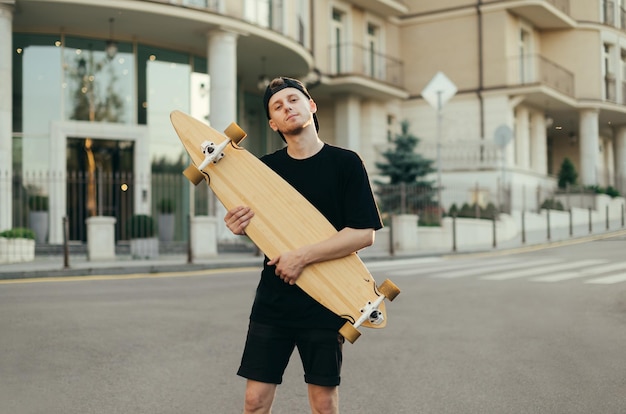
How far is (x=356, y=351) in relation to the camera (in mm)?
6836

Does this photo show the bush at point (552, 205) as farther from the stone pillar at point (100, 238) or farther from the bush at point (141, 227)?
the stone pillar at point (100, 238)

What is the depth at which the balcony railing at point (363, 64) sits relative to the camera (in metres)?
29.8

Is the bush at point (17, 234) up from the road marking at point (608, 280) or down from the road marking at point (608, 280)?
up

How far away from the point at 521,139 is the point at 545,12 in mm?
5437

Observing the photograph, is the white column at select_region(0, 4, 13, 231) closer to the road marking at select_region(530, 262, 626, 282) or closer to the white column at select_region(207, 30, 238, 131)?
the white column at select_region(207, 30, 238, 131)

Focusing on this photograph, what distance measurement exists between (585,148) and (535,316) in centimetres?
3147

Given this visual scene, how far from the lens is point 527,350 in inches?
266

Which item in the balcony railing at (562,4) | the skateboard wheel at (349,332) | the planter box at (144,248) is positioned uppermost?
the balcony railing at (562,4)

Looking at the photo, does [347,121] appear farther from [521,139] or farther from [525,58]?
[525,58]

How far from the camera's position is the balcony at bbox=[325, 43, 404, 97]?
95.7 ft

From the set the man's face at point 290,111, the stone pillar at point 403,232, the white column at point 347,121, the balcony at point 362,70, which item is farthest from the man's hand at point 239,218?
the white column at point 347,121

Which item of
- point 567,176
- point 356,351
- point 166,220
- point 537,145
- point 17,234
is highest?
point 537,145

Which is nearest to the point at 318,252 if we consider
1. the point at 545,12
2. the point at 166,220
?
the point at 166,220

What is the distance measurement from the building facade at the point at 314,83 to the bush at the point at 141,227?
1.22 meters
